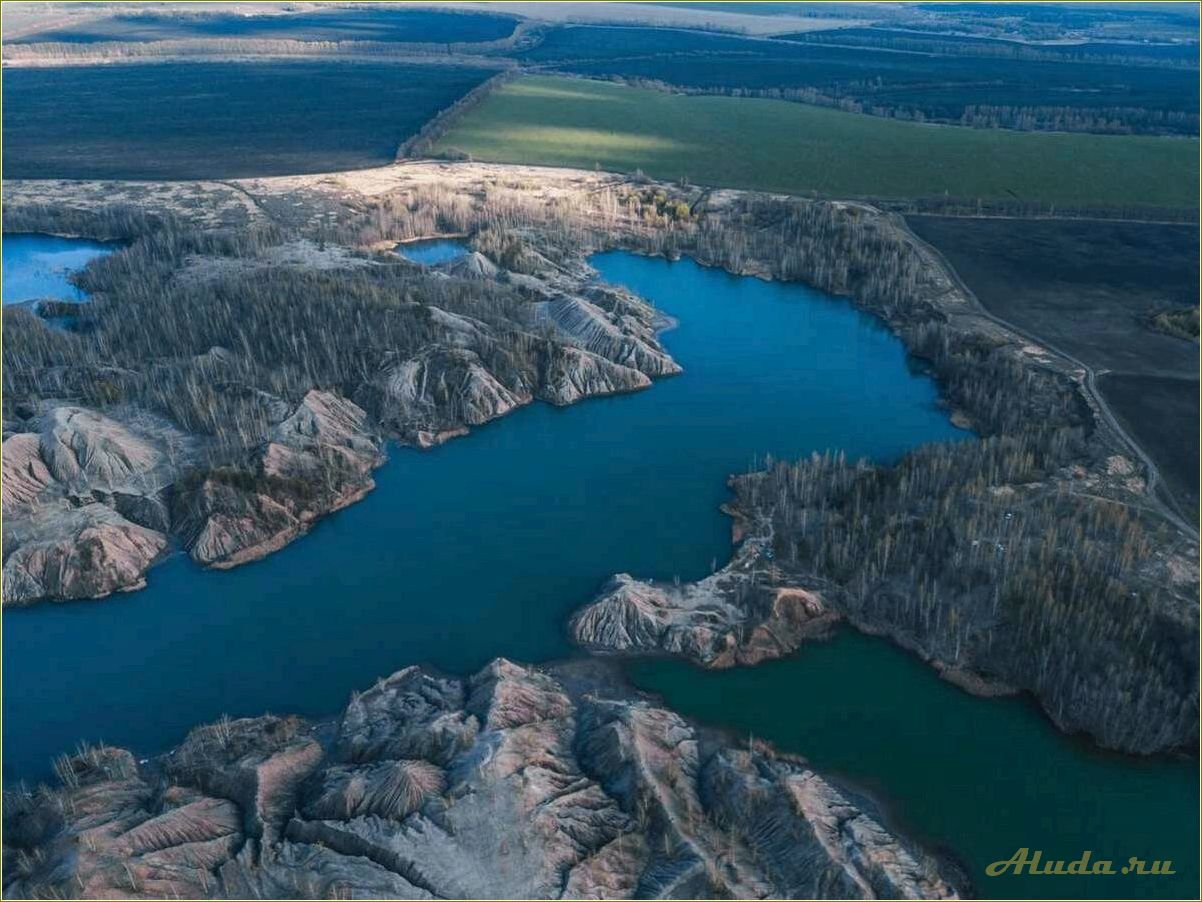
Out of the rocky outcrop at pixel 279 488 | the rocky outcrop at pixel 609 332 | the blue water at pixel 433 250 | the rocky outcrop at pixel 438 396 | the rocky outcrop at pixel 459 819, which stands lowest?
the rocky outcrop at pixel 459 819

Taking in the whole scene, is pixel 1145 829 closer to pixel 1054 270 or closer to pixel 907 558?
pixel 907 558

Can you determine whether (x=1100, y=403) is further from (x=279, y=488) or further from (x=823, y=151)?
(x=823, y=151)

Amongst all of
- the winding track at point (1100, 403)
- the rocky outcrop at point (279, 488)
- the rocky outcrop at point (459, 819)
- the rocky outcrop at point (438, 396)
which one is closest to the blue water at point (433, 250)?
the rocky outcrop at point (438, 396)

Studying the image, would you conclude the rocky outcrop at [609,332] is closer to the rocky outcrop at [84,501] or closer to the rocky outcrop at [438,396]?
the rocky outcrop at [438,396]

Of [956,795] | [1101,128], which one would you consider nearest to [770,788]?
[956,795]

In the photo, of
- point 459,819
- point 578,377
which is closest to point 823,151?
point 578,377

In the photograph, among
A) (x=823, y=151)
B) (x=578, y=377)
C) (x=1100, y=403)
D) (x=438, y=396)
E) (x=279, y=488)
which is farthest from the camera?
(x=823, y=151)
